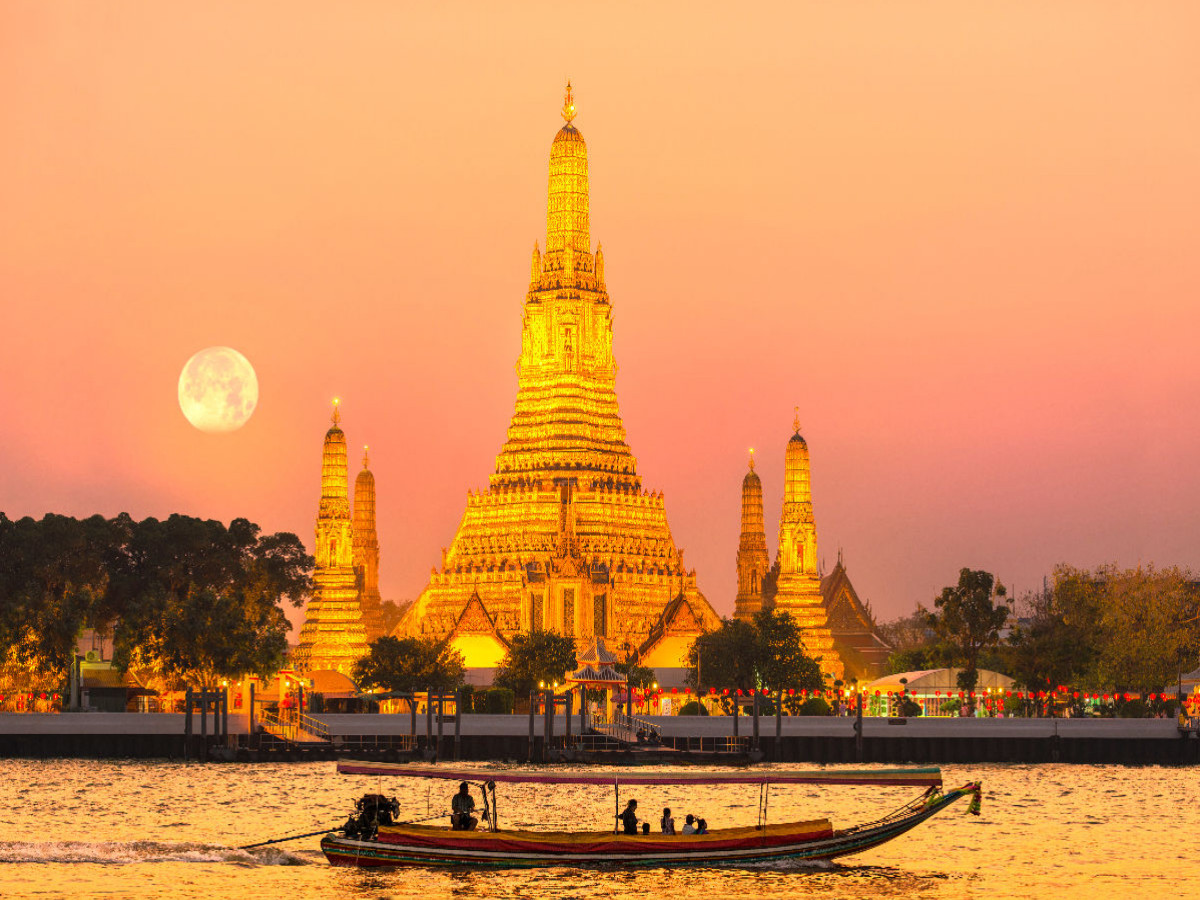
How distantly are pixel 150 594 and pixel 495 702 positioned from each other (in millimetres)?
20899

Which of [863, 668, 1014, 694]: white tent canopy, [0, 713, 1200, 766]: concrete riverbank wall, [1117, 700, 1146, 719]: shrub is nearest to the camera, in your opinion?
[0, 713, 1200, 766]: concrete riverbank wall

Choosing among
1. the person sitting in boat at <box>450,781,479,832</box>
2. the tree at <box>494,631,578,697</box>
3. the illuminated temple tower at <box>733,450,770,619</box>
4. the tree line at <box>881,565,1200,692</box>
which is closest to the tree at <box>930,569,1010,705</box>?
the tree line at <box>881,565,1200,692</box>

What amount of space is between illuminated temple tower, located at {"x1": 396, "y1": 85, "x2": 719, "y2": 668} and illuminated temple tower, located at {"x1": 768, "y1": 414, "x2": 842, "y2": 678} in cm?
688

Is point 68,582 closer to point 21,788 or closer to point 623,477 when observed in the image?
point 21,788

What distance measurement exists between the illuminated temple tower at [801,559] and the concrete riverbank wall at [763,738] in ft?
155

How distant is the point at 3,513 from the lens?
132375mm

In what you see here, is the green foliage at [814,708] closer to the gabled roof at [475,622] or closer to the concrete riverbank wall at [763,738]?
the concrete riverbank wall at [763,738]

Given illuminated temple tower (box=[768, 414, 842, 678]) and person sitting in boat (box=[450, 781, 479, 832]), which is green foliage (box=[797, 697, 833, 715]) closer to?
illuminated temple tower (box=[768, 414, 842, 678])

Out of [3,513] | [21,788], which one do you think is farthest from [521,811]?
[3,513]

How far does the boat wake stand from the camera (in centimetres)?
6850

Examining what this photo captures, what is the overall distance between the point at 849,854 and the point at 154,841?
908 inches

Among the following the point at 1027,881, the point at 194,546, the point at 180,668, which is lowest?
the point at 1027,881

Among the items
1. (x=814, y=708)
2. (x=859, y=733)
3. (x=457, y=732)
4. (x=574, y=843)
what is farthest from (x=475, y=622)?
(x=574, y=843)

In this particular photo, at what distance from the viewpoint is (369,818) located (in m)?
63.6
